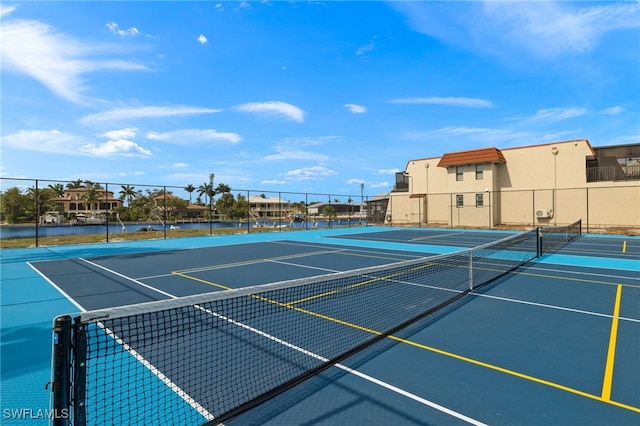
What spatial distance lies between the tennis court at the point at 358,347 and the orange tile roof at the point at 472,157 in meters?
22.7

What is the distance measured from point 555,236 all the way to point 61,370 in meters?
22.6

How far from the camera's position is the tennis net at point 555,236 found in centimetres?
1553

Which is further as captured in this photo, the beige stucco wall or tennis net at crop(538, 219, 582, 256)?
the beige stucco wall

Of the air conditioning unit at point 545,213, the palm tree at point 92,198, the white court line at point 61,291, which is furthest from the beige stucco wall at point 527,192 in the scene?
the palm tree at point 92,198

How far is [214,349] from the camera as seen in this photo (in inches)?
190

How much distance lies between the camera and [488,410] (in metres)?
3.40

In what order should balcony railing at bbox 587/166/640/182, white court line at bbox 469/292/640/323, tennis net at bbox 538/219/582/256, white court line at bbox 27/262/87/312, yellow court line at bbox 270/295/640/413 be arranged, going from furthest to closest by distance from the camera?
balcony railing at bbox 587/166/640/182
tennis net at bbox 538/219/582/256
white court line at bbox 27/262/87/312
white court line at bbox 469/292/640/323
yellow court line at bbox 270/295/640/413

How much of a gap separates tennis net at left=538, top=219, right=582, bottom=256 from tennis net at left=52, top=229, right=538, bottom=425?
32.8 feet

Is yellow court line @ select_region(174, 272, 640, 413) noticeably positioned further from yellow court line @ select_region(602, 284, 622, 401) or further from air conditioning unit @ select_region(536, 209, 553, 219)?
air conditioning unit @ select_region(536, 209, 553, 219)

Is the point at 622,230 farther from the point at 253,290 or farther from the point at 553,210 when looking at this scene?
the point at 253,290

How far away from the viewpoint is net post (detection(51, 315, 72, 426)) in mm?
2311

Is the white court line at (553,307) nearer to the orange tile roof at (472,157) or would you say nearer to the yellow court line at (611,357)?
the yellow court line at (611,357)

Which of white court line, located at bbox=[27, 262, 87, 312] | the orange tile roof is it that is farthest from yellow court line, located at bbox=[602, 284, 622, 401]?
the orange tile roof

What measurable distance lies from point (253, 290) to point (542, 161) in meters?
31.7
